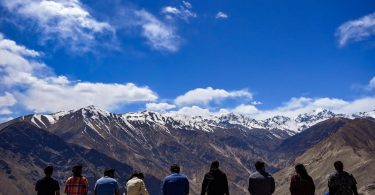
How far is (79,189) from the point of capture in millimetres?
19422

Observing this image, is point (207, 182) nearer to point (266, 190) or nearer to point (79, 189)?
point (266, 190)

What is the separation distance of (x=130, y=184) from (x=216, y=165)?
3.61 meters

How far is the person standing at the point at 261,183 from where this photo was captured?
62.1 feet

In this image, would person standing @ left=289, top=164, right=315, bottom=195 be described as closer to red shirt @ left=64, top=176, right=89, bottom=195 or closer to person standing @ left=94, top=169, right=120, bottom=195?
person standing @ left=94, top=169, right=120, bottom=195

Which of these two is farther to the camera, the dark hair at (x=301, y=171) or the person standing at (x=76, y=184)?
the person standing at (x=76, y=184)

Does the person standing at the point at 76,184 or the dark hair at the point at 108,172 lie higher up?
the dark hair at the point at 108,172

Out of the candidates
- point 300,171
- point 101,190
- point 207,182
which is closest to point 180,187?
point 207,182

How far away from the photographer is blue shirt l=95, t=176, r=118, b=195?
19.5 metres

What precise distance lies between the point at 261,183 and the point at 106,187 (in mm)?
6063

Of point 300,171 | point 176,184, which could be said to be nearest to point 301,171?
point 300,171

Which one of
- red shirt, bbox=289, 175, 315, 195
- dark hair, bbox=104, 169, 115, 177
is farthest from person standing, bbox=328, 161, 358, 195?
dark hair, bbox=104, 169, 115, 177

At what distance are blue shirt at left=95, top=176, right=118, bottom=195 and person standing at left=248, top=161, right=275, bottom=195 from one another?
5.39 meters

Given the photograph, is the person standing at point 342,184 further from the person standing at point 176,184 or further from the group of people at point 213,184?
the person standing at point 176,184

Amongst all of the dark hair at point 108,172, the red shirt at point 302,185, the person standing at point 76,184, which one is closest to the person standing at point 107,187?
the dark hair at point 108,172
